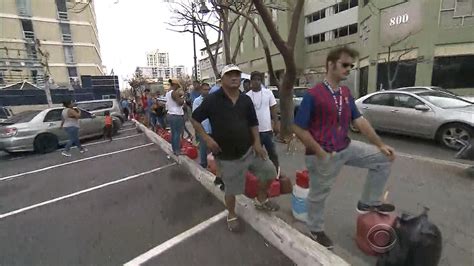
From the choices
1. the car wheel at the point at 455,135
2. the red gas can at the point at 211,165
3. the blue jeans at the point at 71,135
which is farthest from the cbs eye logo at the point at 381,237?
the blue jeans at the point at 71,135

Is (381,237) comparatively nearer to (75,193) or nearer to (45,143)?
(75,193)

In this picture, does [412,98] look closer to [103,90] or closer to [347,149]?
[347,149]

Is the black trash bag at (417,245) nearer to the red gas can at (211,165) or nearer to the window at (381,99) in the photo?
the red gas can at (211,165)

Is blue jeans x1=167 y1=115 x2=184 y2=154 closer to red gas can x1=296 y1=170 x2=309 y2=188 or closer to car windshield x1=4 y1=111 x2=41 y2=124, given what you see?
red gas can x1=296 y1=170 x2=309 y2=188

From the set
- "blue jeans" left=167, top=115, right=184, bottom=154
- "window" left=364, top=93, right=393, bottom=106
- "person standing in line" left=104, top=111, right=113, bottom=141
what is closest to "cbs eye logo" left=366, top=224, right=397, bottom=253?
"blue jeans" left=167, top=115, right=184, bottom=154

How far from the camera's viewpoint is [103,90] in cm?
2566

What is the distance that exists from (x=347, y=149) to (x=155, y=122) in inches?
378

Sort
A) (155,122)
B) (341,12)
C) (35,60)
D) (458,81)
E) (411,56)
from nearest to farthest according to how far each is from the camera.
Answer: (155,122)
(458,81)
(411,56)
(341,12)
(35,60)

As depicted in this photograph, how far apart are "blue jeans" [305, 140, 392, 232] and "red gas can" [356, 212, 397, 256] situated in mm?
173

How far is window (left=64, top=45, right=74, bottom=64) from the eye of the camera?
1577 inches

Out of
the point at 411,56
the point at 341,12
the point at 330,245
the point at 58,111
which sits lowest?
the point at 330,245

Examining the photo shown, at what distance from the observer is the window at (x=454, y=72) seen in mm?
17672


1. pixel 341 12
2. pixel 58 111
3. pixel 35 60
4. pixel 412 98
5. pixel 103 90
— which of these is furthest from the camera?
pixel 35 60

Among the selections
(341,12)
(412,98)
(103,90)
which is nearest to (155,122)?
(412,98)
